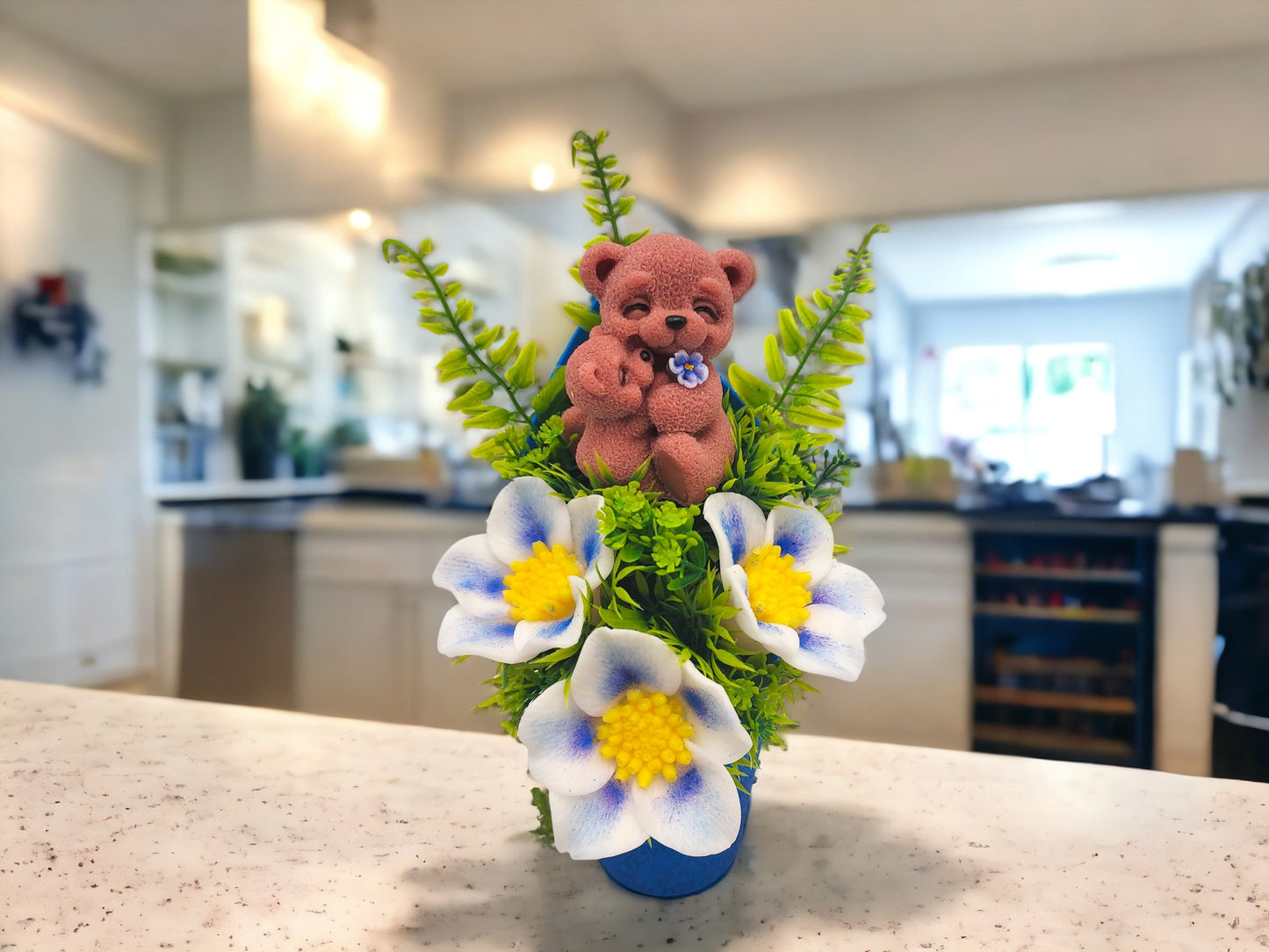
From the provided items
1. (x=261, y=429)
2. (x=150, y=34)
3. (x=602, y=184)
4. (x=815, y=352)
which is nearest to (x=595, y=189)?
(x=602, y=184)

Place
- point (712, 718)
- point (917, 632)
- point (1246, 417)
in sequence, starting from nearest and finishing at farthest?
point (712, 718), point (1246, 417), point (917, 632)

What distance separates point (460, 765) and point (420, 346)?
65.1 inches

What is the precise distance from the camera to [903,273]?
1.98 meters

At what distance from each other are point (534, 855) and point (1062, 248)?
6.16 ft

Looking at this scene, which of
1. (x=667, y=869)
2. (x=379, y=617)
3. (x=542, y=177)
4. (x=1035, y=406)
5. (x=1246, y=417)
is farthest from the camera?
(x=379, y=617)

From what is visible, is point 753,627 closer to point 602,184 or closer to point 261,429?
point 602,184

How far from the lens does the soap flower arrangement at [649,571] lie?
0.38 m

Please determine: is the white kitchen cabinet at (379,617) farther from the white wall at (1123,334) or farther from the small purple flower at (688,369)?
the small purple flower at (688,369)

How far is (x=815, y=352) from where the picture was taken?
47 centimetres

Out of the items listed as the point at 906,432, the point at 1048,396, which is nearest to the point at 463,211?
the point at 906,432

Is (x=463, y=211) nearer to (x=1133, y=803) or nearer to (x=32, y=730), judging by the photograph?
(x=32, y=730)

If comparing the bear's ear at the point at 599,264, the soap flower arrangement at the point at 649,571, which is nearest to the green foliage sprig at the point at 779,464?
the soap flower arrangement at the point at 649,571

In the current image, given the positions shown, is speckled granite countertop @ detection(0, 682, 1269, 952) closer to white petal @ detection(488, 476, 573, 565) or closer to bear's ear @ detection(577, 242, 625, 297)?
white petal @ detection(488, 476, 573, 565)

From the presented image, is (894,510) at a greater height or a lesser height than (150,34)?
lesser
